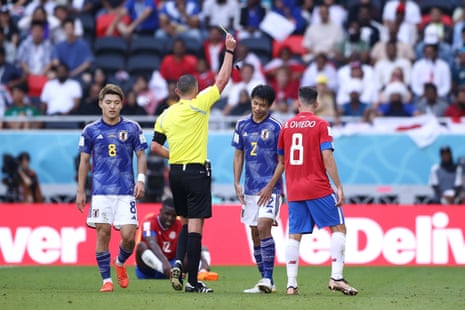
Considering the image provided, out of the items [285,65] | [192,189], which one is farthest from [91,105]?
[192,189]

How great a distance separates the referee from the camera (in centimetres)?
1312

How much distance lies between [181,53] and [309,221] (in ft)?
42.6

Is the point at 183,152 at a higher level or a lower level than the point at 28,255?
higher

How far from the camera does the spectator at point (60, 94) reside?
81.7ft

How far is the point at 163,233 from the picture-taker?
16516 millimetres

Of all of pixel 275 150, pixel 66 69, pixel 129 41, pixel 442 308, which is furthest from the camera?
pixel 129 41

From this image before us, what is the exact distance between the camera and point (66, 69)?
2509cm

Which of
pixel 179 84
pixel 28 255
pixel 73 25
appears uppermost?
pixel 73 25

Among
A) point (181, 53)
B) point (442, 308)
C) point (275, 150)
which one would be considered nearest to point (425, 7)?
point (181, 53)

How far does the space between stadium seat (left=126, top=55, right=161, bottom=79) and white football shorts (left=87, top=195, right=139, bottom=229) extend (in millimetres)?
12414

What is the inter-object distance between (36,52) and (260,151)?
13698 mm

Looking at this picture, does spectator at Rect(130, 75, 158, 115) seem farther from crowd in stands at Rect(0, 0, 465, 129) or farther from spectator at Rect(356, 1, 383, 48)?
spectator at Rect(356, 1, 383, 48)

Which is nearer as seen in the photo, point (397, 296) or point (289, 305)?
point (289, 305)

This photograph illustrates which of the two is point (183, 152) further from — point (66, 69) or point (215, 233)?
point (66, 69)
